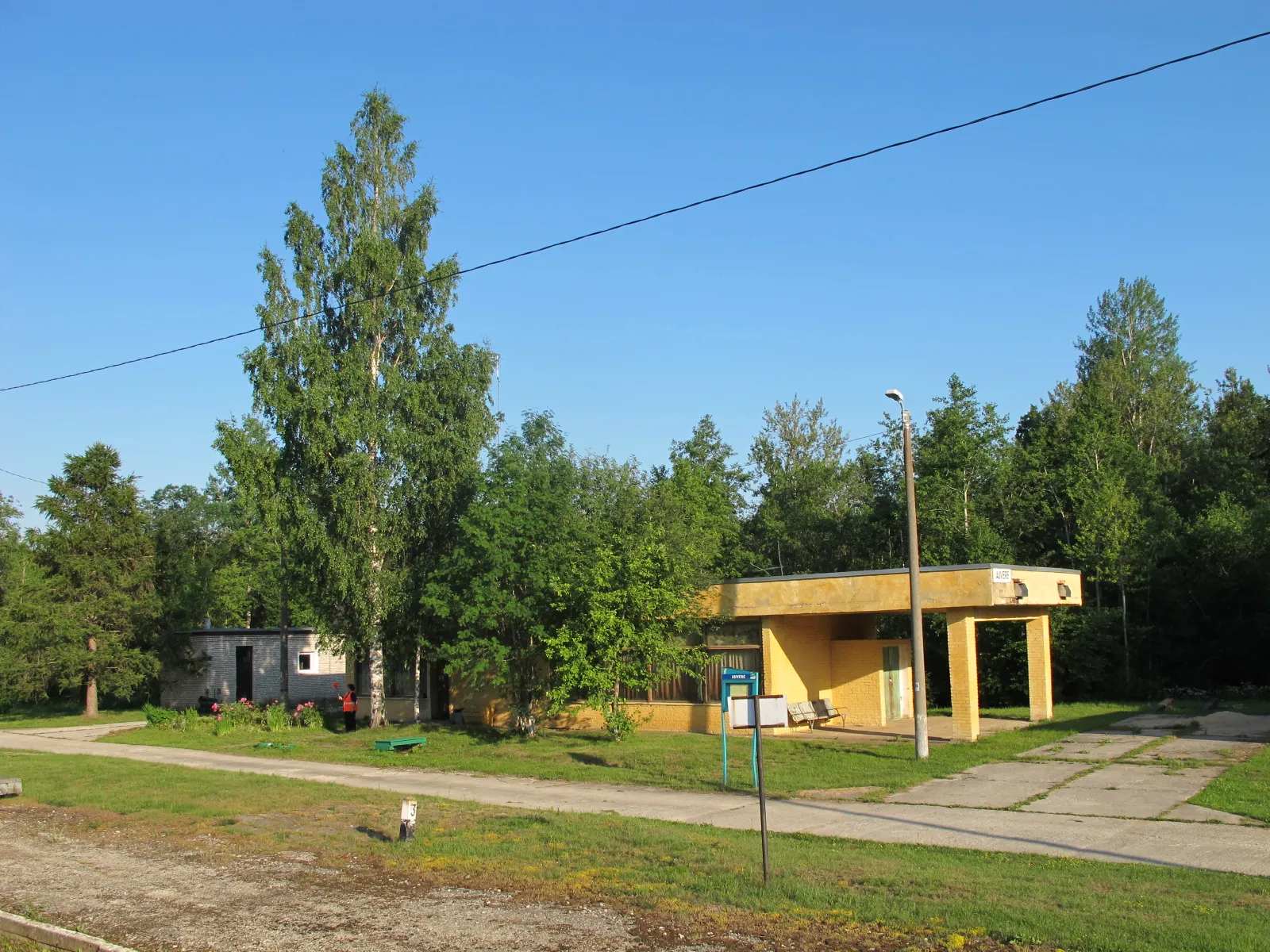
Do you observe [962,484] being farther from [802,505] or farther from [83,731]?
[83,731]

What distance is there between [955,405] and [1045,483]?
15.6 ft

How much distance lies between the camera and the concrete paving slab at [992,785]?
15180 millimetres

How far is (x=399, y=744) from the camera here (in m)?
22.7

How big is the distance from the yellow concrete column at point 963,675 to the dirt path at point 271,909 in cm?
1462

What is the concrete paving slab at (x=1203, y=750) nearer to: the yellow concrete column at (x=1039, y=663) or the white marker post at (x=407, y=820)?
the yellow concrete column at (x=1039, y=663)

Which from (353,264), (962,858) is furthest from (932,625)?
(962,858)

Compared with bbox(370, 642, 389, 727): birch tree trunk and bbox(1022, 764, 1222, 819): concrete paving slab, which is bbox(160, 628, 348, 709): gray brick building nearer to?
bbox(370, 642, 389, 727): birch tree trunk

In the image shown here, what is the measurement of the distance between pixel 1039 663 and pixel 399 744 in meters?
16.0

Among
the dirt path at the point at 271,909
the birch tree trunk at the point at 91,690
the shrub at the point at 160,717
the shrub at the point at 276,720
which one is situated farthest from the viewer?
the birch tree trunk at the point at 91,690

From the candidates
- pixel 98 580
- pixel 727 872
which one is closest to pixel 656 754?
pixel 727 872

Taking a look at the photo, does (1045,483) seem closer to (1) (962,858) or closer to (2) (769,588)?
(2) (769,588)

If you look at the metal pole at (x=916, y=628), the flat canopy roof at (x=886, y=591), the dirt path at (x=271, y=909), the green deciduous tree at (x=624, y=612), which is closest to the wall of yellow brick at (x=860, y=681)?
the flat canopy roof at (x=886, y=591)

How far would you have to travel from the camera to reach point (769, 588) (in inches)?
946

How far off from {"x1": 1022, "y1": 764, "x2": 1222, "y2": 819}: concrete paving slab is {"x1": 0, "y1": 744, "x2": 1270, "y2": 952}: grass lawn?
3.67 meters
